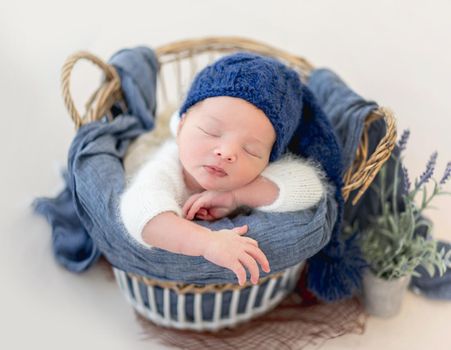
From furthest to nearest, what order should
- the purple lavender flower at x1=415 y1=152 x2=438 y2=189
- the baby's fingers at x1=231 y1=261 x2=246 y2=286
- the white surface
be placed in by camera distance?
1. the white surface
2. the purple lavender flower at x1=415 y1=152 x2=438 y2=189
3. the baby's fingers at x1=231 y1=261 x2=246 y2=286

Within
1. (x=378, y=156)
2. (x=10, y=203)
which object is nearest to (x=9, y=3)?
(x=10, y=203)

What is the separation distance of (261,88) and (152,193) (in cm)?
27

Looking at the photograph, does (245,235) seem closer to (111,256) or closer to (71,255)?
(111,256)

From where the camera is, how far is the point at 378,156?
1.12m

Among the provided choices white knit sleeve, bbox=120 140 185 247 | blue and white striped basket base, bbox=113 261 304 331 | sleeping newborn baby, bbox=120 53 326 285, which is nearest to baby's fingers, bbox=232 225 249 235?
sleeping newborn baby, bbox=120 53 326 285

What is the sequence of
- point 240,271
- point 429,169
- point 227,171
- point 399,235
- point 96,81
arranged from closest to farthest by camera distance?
point 240,271
point 227,171
point 429,169
point 399,235
point 96,81

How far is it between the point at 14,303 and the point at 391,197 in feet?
2.89

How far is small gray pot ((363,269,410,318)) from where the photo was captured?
130cm

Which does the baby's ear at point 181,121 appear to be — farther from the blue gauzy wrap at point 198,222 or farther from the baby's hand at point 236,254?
the baby's hand at point 236,254

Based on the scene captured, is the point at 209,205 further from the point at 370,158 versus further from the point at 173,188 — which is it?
the point at 370,158

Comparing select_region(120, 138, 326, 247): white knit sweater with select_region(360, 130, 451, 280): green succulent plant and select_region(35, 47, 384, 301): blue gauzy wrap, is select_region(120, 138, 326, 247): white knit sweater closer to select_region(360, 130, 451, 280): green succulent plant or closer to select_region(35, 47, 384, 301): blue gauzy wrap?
select_region(35, 47, 384, 301): blue gauzy wrap

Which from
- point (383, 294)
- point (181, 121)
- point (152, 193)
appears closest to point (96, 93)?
point (181, 121)

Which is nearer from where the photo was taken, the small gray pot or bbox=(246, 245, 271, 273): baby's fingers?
bbox=(246, 245, 271, 273): baby's fingers

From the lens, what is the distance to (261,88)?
104 cm
